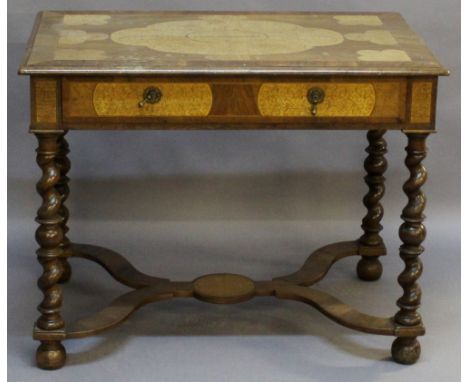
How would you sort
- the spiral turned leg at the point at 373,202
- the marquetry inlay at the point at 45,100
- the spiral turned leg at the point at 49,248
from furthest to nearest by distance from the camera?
1. the spiral turned leg at the point at 373,202
2. the spiral turned leg at the point at 49,248
3. the marquetry inlay at the point at 45,100

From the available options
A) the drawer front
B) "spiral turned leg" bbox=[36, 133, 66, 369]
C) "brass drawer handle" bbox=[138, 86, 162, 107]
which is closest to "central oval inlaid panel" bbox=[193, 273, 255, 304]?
"spiral turned leg" bbox=[36, 133, 66, 369]

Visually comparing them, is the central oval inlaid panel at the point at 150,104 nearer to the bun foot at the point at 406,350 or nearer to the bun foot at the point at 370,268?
the bun foot at the point at 406,350

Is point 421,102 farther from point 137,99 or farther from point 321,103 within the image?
point 137,99

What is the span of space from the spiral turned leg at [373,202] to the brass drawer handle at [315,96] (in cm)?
88

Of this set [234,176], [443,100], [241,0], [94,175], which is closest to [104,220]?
[94,175]

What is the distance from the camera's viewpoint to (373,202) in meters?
6.04

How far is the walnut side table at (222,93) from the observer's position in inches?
198

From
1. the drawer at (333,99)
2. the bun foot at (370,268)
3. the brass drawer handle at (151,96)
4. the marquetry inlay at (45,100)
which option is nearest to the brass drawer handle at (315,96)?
the drawer at (333,99)

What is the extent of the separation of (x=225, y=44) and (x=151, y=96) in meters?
0.40

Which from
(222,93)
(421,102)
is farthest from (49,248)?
(421,102)

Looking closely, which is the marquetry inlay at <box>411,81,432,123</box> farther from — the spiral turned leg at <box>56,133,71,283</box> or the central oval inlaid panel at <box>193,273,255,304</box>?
the spiral turned leg at <box>56,133,71,283</box>

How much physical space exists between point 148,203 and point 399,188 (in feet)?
3.72

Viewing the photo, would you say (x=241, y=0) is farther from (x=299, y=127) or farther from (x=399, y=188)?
(x=299, y=127)

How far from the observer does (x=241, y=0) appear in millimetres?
6488
